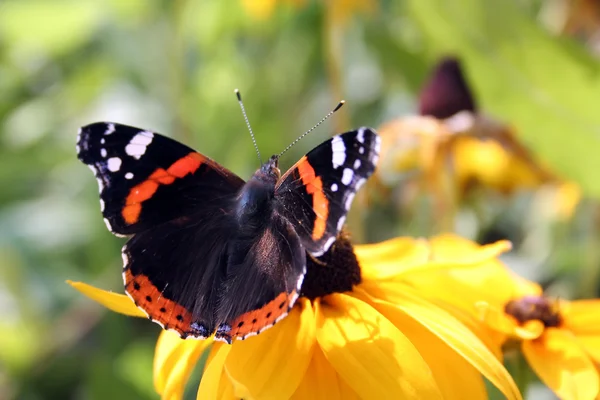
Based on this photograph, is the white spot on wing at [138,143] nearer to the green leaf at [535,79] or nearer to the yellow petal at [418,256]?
the yellow petal at [418,256]

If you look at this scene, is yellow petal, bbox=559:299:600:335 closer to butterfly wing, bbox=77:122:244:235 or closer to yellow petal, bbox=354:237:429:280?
yellow petal, bbox=354:237:429:280

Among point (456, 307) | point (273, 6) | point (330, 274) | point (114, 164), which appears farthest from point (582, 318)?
point (273, 6)

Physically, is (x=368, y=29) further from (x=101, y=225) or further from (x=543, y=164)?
(x=101, y=225)

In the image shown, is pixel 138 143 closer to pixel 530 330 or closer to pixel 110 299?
pixel 110 299

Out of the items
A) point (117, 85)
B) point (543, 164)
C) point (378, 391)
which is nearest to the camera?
point (378, 391)

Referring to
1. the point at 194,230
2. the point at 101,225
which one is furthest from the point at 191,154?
the point at 101,225

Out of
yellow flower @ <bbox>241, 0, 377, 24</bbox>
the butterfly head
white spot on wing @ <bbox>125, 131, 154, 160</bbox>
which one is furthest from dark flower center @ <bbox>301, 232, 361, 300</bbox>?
yellow flower @ <bbox>241, 0, 377, 24</bbox>
